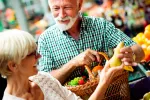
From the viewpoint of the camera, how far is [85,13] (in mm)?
4320

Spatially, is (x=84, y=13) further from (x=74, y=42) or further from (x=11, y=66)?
(x=11, y=66)

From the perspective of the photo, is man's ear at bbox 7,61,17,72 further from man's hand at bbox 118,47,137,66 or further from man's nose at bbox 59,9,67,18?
man's nose at bbox 59,9,67,18

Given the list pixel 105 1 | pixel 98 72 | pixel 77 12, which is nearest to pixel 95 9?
pixel 105 1

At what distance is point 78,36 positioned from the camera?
2.30m

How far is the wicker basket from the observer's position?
5.94 feet

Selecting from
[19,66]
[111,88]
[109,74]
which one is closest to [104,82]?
[109,74]

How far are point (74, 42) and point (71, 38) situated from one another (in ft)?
0.13

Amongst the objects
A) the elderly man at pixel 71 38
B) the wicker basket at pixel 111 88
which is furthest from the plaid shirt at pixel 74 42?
the wicker basket at pixel 111 88

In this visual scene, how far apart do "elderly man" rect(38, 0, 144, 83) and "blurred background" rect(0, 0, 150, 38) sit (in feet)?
6.38

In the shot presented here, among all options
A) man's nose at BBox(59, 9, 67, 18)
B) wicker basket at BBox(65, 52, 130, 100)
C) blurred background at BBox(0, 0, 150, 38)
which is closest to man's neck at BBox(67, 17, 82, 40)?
man's nose at BBox(59, 9, 67, 18)

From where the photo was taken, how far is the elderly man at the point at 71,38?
2.20 metres

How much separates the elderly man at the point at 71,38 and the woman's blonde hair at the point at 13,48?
0.72 meters

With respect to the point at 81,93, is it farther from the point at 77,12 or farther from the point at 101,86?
the point at 77,12

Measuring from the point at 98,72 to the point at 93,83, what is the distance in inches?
5.3
